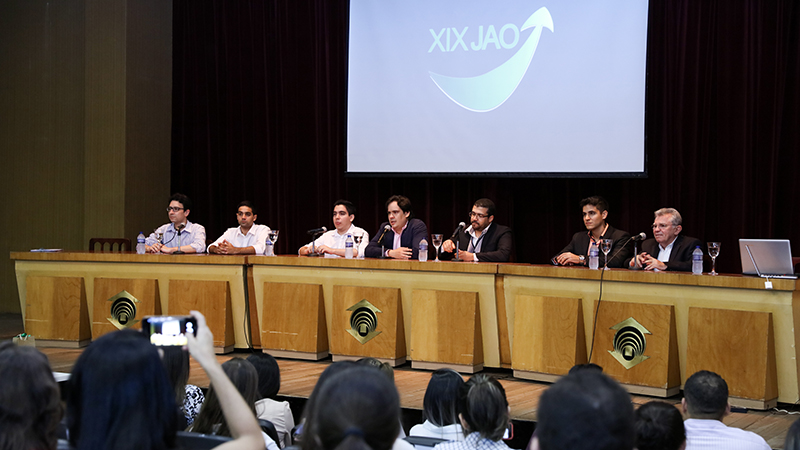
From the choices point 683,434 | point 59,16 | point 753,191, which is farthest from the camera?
point 59,16

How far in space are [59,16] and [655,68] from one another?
20.3 feet

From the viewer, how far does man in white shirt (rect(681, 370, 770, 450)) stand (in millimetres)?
2107

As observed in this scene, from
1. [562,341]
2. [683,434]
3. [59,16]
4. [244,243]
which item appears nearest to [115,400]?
[683,434]

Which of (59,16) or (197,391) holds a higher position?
(59,16)

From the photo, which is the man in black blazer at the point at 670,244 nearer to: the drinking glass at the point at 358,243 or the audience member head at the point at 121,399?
the drinking glass at the point at 358,243

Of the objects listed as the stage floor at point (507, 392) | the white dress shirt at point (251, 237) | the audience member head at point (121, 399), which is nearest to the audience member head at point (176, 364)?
the audience member head at point (121, 399)

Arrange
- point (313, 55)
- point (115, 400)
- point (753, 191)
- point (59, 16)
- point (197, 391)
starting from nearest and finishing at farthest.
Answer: point (115, 400) < point (197, 391) < point (753, 191) < point (313, 55) < point (59, 16)

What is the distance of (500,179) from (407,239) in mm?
1220

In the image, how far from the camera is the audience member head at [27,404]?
4.28 feet

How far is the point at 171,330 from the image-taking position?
4.62ft

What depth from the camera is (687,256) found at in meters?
4.67

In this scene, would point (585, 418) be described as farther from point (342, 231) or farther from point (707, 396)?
point (342, 231)

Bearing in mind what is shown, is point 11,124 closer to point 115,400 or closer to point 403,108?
point 403,108

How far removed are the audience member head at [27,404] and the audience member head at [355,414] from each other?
55 centimetres
